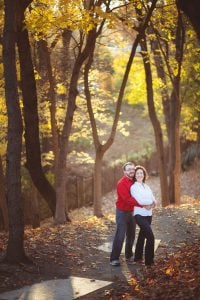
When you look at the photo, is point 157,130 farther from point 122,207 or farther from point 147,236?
point 147,236

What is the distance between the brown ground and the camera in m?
7.13

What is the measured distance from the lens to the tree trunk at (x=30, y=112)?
549 inches

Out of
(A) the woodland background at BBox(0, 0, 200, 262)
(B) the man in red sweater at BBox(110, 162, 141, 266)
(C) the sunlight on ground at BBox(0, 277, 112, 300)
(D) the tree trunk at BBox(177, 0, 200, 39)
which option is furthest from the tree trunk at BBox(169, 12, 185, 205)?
(C) the sunlight on ground at BBox(0, 277, 112, 300)

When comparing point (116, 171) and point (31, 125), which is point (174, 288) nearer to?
point (31, 125)

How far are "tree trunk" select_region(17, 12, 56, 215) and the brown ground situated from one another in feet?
7.51

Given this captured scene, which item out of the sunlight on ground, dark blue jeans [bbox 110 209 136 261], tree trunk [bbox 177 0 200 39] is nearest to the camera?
tree trunk [bbox 177 0 200 39]

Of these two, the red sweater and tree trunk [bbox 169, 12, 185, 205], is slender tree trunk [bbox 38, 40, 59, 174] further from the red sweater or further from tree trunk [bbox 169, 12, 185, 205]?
the red sweater

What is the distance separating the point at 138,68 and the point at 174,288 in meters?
19.0

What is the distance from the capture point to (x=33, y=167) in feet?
50.4

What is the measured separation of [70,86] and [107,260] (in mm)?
6209

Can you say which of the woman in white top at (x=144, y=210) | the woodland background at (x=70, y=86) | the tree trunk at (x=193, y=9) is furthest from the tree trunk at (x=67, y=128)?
the tree trunk at (x=193, y=9)

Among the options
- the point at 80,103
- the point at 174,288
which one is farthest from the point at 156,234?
the point at 80,103

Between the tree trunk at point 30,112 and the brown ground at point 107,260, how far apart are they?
7.51ft

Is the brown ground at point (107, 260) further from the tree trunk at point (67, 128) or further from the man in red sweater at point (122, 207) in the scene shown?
the tree trunk at point (67, 128)
